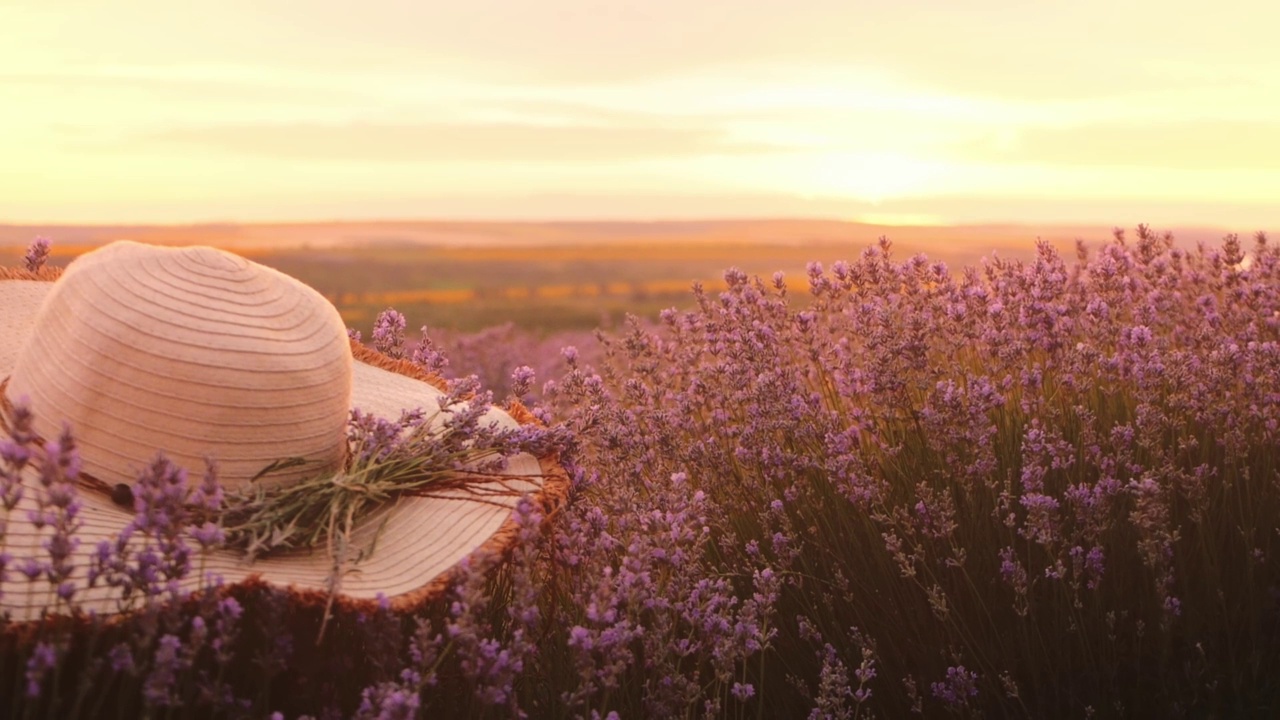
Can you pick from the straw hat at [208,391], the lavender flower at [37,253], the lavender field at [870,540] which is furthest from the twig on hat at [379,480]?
the lavender flower at [37,253]

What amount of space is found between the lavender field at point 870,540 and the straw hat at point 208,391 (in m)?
0.12

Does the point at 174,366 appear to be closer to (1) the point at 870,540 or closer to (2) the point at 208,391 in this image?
(2) the point at 208,391

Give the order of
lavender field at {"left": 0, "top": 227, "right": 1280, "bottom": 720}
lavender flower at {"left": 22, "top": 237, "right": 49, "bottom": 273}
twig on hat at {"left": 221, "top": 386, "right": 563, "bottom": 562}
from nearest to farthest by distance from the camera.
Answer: lavender field at {"left": 0, "top": 227, "right": 1280, "bottom": 720} < twig on hat at {"left": 221, "top": 386, "right": 563, "bottom": 562} < lavender flower at {"left": 22, "top": 237, "right": 49, "bottom": 273}

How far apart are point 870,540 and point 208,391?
1.79 m

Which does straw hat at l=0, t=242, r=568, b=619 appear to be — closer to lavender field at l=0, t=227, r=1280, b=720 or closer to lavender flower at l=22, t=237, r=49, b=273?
lavender field at l=0, t=227, r=1280, b=720

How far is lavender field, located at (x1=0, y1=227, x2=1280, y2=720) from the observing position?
248 cm

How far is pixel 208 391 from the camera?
8.55 ft

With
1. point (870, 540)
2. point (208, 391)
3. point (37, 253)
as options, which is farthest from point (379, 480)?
point (37, 253)

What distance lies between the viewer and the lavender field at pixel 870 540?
8.14ft

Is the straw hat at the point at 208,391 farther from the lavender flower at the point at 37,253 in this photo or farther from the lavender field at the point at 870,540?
the lavender flower at the point at 37,253

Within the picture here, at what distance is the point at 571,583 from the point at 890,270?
168 centimetres

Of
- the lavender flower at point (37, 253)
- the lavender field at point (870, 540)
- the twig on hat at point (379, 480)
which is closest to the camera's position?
the lavender field at point (870, 540)

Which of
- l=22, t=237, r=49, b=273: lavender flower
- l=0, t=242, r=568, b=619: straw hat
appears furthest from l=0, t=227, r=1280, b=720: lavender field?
l=22, t=237, r=49, b=273: lavender flower

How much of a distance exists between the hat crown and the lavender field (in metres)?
0.15
